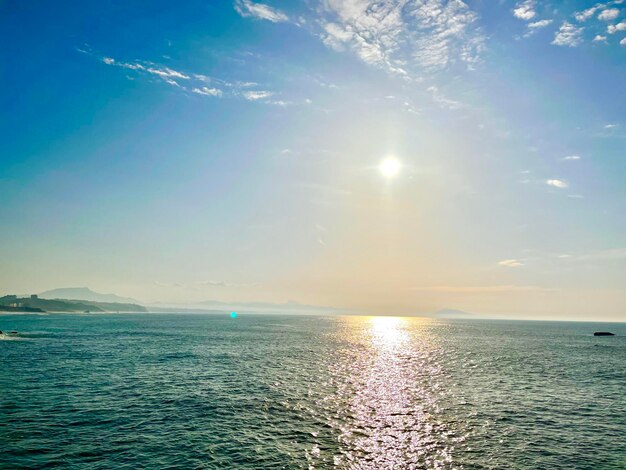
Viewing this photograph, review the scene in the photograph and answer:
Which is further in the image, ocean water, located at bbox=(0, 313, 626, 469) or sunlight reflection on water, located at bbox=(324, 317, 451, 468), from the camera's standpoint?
sunlight reflection on water, located at bbox=(324, 317, 451, 468)

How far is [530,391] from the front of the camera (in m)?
60.1

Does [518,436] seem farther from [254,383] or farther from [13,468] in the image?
[13,468]

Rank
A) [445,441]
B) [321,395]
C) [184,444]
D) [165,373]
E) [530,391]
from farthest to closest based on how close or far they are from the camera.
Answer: [165,373]
[530,391]
[321,395]
[445,441]
[184,444]

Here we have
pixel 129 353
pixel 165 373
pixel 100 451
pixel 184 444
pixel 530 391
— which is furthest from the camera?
pixel 129 353

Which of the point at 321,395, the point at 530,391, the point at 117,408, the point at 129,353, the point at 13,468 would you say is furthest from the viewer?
the point at 129,353

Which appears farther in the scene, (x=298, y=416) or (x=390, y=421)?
(x=298, y=416)

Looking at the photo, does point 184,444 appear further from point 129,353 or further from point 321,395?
point 129,353

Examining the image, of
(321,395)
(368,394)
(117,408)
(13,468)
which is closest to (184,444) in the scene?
(13,468)

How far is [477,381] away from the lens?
67.4 m

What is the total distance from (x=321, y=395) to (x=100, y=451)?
100.0 ft

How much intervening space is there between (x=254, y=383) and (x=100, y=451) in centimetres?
3090

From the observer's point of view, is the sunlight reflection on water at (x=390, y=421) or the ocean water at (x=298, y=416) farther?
the sunlight reflection on water at (x=390, y=421)

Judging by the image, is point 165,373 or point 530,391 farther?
point 165,373

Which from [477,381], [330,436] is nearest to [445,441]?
[330,436]
